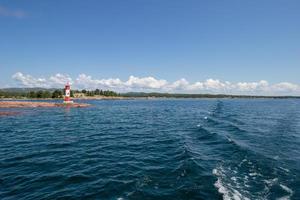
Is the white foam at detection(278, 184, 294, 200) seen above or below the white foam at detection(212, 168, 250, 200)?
below

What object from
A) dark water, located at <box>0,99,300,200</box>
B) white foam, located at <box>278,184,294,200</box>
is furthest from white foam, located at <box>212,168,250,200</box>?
white foam, located at <box>278,184,294,200</box>

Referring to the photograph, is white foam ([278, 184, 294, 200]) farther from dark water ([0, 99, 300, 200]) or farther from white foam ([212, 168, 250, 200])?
white foam ([212, 168, 250, 200])

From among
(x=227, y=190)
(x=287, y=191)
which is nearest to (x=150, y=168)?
(x=227, y=190)

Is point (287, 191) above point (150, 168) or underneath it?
underneath

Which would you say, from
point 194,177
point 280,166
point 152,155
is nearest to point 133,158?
point 152,155

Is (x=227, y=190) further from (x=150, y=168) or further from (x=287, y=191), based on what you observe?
(x=150, y=168)

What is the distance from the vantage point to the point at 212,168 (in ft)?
54.9

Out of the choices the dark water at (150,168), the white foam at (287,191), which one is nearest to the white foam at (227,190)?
the dark water at (150,168)

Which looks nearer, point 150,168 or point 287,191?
point 287,191

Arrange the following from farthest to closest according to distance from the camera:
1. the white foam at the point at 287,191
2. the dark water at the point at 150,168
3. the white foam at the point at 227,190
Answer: the dark water at the point at 150,168
the white foam at the point at 227,190
the white foam at the point at 287,191

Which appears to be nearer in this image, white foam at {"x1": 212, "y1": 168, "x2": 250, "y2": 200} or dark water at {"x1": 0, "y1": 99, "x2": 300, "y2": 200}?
white foam at {"x1": 212, "y1": 168, "x2": 250, "y2": 200}

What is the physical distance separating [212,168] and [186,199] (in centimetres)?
583

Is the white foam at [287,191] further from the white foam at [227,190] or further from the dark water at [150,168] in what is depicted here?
the white foam at [227,190]

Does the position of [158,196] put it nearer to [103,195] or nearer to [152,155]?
[103,195]
